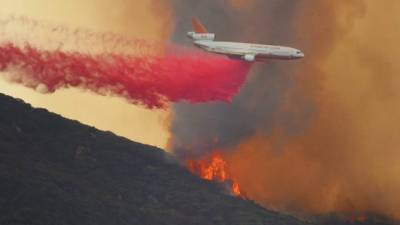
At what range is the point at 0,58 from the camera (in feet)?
647

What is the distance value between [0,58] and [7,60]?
Answer: 5.79 feet

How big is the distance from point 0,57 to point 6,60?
1.47m

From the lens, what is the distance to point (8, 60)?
198625 mm

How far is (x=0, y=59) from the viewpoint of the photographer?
197125 millimetres

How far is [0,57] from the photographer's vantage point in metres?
197

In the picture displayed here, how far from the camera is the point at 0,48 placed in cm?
19912

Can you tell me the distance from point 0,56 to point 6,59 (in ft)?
5.05

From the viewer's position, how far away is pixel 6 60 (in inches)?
7810

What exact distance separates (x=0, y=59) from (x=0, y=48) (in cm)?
299

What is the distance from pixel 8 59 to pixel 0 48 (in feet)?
8.74

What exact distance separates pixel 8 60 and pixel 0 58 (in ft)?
6.19

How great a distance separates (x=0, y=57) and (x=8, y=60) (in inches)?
73.1

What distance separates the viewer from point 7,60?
652 ft
